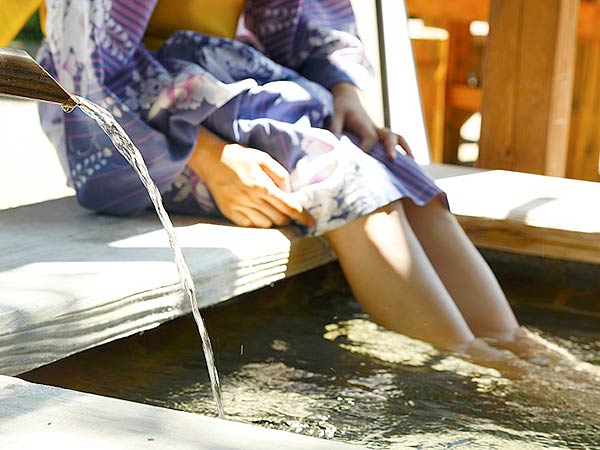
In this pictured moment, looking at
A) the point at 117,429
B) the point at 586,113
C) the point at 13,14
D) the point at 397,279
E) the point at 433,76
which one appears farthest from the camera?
the point at 433,76

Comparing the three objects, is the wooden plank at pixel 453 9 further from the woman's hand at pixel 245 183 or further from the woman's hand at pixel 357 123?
the woman's hand at pixel 245 183

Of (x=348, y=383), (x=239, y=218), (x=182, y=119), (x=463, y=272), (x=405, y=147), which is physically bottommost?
(x=348, y=383)

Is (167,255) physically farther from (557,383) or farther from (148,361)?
(557,383)

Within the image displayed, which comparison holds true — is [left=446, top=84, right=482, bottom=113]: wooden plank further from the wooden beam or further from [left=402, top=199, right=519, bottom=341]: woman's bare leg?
[left=402, top=199, right=519, bottom=341]: woman's bare leg

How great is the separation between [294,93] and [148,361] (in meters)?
0.77

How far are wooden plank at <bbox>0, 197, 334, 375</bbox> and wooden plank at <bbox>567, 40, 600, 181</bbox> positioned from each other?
2758mm

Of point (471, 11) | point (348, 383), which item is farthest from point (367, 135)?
point (471, 11)

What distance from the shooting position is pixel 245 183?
2580mm

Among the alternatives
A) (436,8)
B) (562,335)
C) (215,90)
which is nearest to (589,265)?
(562,335)

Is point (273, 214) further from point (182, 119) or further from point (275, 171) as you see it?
point (182, 119)

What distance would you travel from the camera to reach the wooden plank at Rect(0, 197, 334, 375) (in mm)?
1917

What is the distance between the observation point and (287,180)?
2.65m

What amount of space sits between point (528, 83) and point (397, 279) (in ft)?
4.52

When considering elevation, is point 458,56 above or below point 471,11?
below
